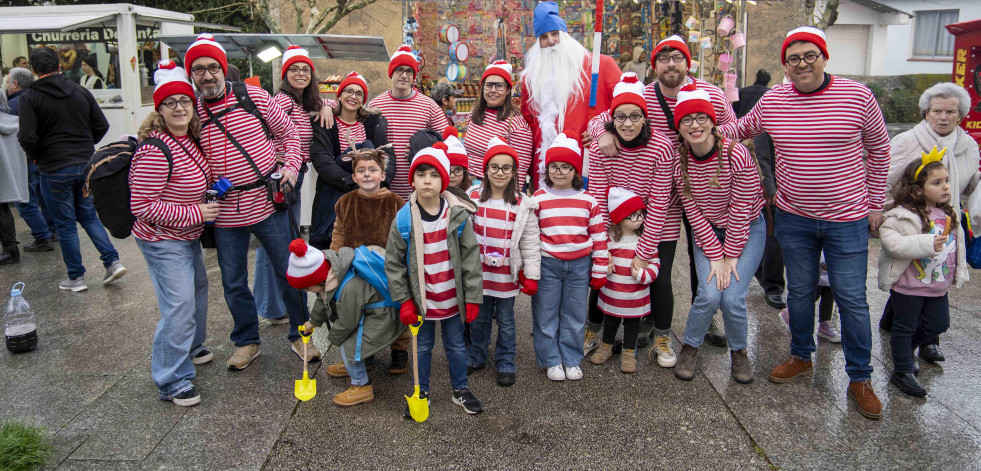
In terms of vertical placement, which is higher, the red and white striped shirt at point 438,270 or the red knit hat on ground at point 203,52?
the red knit hat on ground at point 203,52

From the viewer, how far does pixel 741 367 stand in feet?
13.0

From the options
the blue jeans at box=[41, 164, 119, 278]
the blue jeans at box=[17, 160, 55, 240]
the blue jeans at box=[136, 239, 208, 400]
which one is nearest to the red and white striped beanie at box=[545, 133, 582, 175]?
the blue jeans at box=[136, 239, 208, 400]

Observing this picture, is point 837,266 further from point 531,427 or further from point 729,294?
point 531,427

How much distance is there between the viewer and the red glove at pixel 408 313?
135 inches

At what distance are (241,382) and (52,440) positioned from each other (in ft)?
3.25

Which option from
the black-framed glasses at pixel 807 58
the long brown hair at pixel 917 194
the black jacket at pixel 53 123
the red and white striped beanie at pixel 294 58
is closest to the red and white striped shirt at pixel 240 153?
the red and white striped beanie at pixel 294 58

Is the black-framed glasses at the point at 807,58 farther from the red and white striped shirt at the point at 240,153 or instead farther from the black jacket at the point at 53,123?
the black jacket at the point at 53,123

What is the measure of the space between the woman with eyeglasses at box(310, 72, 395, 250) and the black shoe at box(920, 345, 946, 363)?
364 centimetres

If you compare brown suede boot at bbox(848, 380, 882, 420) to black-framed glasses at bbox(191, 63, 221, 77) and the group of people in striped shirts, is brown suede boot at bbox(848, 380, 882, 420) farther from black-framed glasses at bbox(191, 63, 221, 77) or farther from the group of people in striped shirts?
black-framed glasses at bbox(191, 63, 221, 77)

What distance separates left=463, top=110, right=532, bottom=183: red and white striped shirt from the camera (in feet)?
14.9

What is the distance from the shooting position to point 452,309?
11.9 feet

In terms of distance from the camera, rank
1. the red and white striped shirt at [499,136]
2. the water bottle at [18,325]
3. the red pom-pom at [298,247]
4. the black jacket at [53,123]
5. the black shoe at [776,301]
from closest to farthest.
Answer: the red pom-pom at [298,247] < the water bottle at [18,325] < the red and white striped shirt at [499,136] < the black shoe at [776,301] < the black jacket at [53,123]

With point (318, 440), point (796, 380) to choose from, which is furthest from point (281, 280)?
point (796, 380)

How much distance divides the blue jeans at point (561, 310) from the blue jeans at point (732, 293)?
2.19 feet
